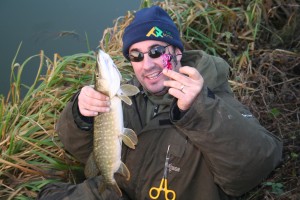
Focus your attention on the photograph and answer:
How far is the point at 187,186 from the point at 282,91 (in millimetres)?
1554

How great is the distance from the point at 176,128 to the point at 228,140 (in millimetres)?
439

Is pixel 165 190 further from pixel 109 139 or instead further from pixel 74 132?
pixel 74 132

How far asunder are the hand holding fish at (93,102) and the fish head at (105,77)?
0.03m

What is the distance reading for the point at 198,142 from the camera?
185cm

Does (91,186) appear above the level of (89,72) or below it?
below

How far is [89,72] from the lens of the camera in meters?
3.45

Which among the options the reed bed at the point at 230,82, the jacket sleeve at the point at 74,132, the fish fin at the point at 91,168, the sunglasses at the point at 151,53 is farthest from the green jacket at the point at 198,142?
the reed bed at the point at 230,82

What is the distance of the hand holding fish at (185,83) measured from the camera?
1.69 meters

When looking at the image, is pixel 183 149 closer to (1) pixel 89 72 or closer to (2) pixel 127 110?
(2) pixel 127 110

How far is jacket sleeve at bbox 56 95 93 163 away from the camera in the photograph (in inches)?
86.4

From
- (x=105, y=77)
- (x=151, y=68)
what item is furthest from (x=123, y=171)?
(x=151, y=68)

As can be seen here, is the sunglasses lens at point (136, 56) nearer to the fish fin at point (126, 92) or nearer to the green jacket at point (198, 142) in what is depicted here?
the green jacket at point (198, 142)

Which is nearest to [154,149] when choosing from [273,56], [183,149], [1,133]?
[183,149]

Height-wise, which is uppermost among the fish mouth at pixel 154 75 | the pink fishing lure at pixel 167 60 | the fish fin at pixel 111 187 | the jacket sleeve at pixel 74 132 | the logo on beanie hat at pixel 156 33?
the logo on beanie hat at pixel 156 33
